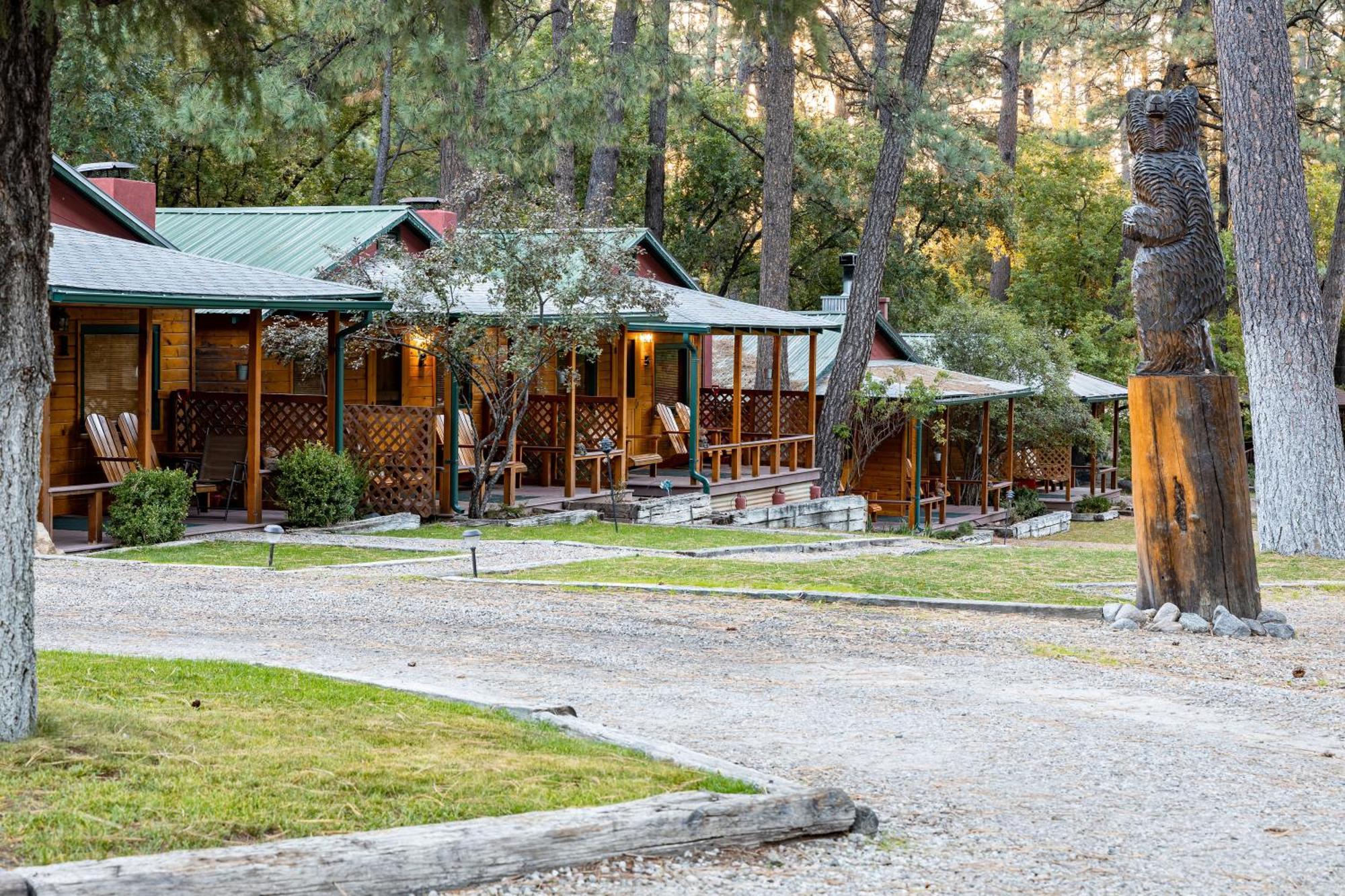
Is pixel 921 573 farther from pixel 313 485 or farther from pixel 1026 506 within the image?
pixel 1026 506

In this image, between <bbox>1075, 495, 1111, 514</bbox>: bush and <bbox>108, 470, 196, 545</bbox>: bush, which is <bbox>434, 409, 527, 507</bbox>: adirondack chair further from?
<bbox>1075, 495, 1111, 514</bbox>: bush

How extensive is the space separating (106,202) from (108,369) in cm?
276

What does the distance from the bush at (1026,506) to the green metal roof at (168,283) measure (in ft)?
52.2

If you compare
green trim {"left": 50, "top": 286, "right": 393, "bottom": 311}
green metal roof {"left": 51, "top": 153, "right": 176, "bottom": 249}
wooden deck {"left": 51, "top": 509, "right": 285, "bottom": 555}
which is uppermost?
green metal roof {"left": 51, "top": 153, "right": 176, "bottom": 249}

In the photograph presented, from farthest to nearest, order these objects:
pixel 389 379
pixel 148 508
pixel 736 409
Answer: pixel 736 409
pixel 389 379
pixel 148 508

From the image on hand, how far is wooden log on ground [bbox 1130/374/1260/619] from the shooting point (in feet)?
34.6

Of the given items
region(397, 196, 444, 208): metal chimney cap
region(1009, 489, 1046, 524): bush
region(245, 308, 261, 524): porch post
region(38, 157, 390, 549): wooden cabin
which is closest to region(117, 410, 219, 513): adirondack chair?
region(38, 157, 390, 549): wooden cabin

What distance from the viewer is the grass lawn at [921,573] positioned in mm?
12797

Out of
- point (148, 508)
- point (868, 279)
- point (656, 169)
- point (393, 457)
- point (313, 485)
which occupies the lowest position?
point (148, 508)

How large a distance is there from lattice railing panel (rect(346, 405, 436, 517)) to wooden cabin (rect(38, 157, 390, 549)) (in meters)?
0.57

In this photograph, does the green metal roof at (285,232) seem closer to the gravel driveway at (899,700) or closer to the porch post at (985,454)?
the gravel driveway at (899,700)

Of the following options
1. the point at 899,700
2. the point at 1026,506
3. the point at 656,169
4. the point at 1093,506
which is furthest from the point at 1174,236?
the point at 656,169

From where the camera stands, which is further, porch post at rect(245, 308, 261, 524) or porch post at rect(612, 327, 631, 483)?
porch post at rect(612, 327, 631, 483)

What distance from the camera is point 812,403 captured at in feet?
87.2
